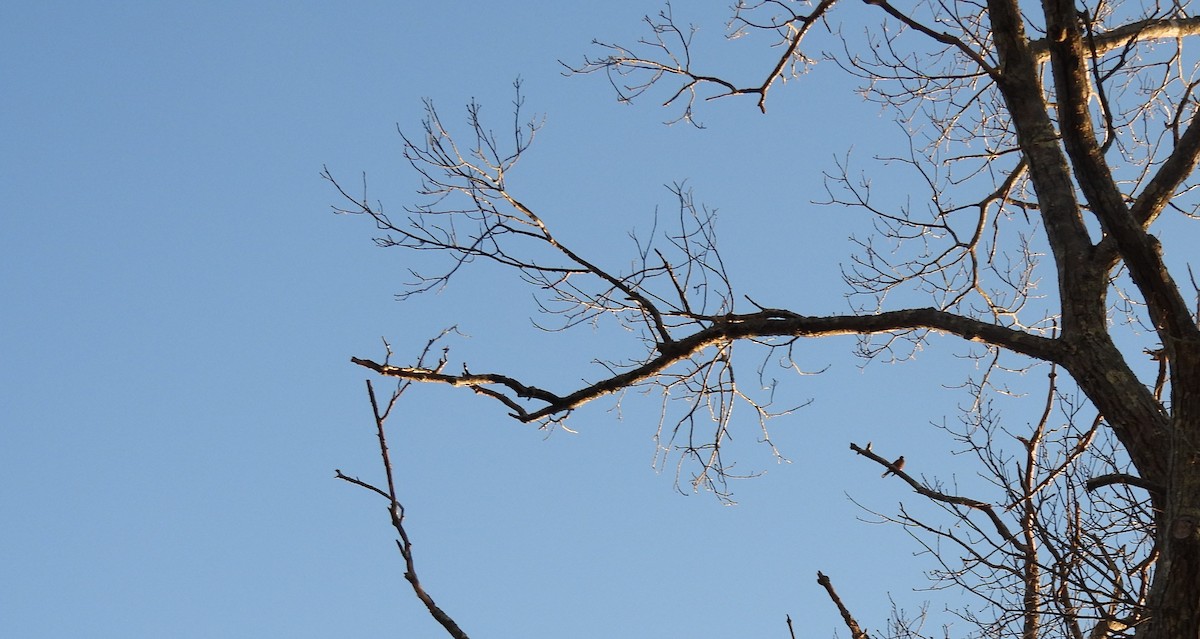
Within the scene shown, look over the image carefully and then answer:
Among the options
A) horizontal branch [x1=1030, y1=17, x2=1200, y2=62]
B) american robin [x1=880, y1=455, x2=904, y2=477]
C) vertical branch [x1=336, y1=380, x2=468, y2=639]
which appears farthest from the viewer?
horizontal branch [x1=1030, y1=17, x2=1200, y2=62]

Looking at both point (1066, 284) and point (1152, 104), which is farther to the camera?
point (1152, 104)

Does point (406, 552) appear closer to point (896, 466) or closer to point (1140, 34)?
point (896, 466)

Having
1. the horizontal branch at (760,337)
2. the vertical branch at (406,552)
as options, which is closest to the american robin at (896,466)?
the horizontal branch at (760,337)

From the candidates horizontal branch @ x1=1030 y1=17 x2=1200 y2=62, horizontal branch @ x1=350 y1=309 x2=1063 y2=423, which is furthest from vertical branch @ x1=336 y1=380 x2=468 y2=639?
horizontal branch @ x1=1030 y1=17 x2=1200 y2=62

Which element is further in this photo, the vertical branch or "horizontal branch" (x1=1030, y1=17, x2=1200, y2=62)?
"horizontal branch" (x1=1030, y1=17, x2=1200, y2=62)

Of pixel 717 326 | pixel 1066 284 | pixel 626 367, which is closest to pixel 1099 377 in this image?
pixel 1066 284

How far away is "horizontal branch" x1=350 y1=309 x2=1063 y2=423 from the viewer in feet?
15.4

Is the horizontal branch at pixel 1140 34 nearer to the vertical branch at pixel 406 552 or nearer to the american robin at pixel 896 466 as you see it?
the american robin at pixel 896 466

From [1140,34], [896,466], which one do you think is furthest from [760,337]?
[1140,34]

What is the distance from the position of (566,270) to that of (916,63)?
2.28 metres

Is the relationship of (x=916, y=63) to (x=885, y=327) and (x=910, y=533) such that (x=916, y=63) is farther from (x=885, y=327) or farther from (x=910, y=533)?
(x=910, y=533)

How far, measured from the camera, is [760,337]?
5.26 meters

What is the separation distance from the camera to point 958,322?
489cm

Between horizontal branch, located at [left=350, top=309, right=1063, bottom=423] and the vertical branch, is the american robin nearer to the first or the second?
horizontal branch, located at [left=350, top=309, right=1063, bottom=423]
